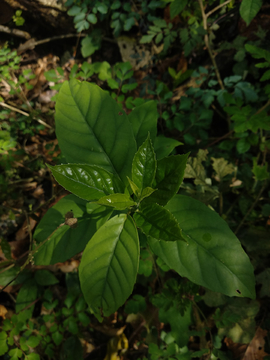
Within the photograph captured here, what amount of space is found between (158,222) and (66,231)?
54 centimetres

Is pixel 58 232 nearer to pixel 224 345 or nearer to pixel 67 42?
pixel 224 345

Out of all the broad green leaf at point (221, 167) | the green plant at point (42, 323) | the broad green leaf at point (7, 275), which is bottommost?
the green plant at point (42, 323)

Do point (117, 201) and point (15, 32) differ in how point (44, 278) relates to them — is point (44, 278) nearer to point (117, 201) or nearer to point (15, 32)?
point (117, 201)

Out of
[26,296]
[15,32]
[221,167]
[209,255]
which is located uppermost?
[15,32]

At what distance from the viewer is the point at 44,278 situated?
1.95 meters

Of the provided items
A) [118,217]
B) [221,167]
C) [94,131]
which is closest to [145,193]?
[118,217]

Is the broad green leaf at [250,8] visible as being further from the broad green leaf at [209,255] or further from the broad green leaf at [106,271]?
the broad green leaf at [106,271]

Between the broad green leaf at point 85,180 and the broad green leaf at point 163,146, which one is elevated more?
the broad green leaf at point 85,180

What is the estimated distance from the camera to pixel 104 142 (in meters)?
1.11

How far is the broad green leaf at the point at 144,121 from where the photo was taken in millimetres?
1271

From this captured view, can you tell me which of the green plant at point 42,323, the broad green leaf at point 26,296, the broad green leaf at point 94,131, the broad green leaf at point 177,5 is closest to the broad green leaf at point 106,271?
the broad green leaf at point 94,131

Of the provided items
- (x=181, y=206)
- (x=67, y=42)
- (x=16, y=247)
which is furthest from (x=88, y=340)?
(x=67, y=42)

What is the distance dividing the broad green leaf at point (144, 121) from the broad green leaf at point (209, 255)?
503 mm

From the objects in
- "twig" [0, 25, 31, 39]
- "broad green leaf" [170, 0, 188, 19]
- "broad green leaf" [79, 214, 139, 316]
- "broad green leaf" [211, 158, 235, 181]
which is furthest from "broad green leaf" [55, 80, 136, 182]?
"twig" [0, 25, 31, 39]
